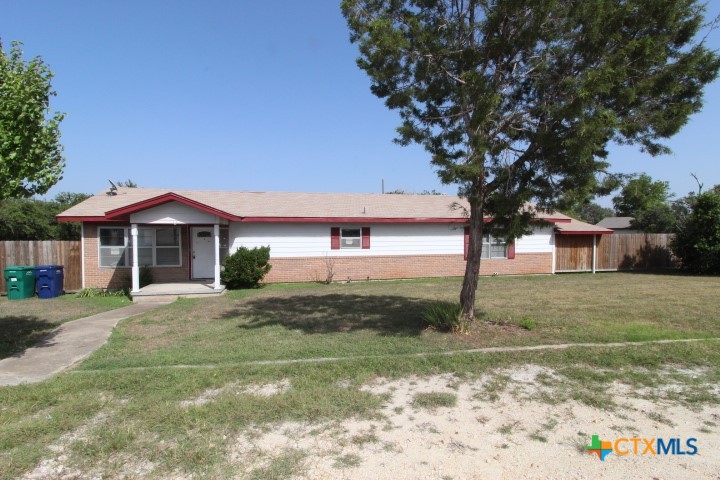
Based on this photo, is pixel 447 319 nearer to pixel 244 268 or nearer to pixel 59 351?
pixel 59 351

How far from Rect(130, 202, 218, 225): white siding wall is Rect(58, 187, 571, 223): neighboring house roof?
0.72ft

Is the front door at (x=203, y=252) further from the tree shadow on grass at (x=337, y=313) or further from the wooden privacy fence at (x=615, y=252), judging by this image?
the wooden privacy fence at (x=615, y=252)

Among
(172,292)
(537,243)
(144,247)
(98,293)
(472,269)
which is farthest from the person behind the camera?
(537,243)

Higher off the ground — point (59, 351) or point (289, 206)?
point (289, 206)

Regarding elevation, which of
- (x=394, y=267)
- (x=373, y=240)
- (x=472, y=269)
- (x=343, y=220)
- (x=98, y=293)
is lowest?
(x=98, y=293)

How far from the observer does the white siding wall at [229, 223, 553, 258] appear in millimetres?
17062

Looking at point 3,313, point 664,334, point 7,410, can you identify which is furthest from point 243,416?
point 3,313

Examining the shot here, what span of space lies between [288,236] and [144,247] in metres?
5.17

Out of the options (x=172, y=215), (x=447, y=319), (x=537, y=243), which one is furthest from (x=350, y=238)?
(x=447, y=319)

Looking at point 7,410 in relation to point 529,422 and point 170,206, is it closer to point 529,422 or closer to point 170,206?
point 529,422

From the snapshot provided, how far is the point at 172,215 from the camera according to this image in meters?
14.0

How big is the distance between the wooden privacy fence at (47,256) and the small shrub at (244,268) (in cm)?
492

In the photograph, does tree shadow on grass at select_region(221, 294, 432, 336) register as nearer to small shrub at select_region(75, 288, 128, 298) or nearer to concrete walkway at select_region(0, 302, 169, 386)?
concrete walkway at select_region(0, 302, 169, 386)

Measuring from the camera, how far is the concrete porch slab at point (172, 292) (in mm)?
13383
